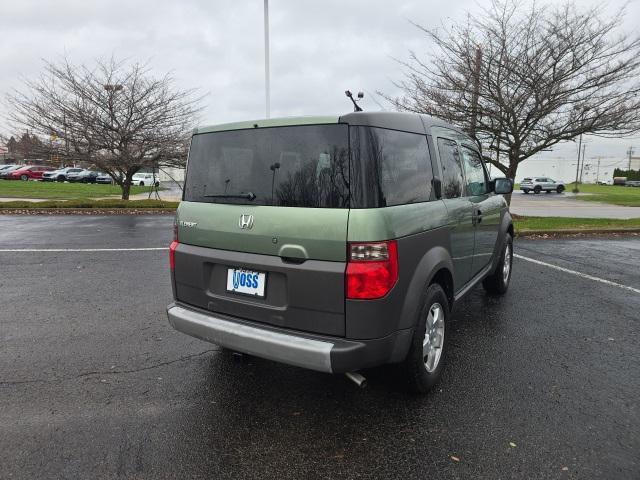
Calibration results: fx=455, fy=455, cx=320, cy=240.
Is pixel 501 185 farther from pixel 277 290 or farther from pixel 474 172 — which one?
pixel 277 290

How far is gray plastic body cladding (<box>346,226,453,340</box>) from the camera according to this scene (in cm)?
263

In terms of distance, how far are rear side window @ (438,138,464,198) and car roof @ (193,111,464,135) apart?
329mm

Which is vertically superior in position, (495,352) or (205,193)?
(205,193)

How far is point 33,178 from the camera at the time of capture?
4400cm

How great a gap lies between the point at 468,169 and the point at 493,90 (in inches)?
362

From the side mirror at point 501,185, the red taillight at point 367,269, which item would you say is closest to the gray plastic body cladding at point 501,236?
the side mirror at point 501,185

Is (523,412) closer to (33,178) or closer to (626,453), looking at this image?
(626,453)

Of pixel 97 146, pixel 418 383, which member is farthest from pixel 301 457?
pixel 97 146

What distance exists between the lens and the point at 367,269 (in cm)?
260

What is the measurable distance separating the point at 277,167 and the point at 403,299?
1.14m

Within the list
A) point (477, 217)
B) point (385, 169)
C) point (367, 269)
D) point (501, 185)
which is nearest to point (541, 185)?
point (501, 185)

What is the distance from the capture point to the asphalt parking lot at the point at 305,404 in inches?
96.0

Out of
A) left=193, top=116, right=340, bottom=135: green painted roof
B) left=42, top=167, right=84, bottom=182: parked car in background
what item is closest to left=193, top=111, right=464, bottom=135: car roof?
left=193, top=116, right=340, bottom=135: green painted roof

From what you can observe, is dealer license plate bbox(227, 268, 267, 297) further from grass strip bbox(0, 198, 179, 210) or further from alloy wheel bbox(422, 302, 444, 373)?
grass strip bbox(0, 198, 179, 210)
